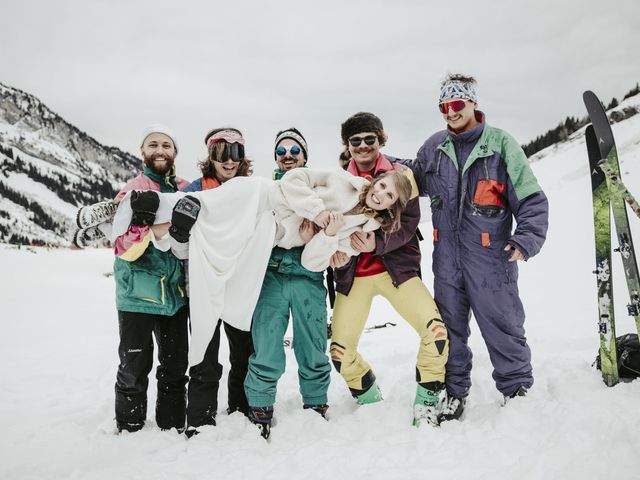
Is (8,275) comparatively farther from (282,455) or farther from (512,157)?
(512,157)

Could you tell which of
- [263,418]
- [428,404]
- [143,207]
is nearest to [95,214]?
[143,207]

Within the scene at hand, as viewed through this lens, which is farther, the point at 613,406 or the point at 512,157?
the point at 512,157

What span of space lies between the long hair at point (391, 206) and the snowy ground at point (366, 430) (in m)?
1.56

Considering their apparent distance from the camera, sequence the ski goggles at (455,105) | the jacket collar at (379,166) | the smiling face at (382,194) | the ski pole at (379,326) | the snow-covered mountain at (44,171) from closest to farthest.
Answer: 1. the smiling face at (382,194)
2. the ski goggles at (455,105)
3. the jacket collar at (379,166)
4. the ski pole at (379,326)
5. the snow-covered mountain at (44,171)

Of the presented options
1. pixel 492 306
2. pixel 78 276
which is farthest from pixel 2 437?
pixel 78 276

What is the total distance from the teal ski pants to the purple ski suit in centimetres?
108

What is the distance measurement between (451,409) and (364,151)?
232 centimetres

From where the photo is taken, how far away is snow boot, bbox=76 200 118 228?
10.3 ft

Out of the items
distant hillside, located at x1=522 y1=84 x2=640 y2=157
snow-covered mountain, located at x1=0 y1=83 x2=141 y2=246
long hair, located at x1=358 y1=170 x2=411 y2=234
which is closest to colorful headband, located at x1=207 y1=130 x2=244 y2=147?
long hair, located at x1=358 y1=170 x2=411 y2=234

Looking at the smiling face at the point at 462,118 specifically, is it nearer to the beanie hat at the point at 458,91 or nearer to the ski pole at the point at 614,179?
the beanie hat at the point at 458,91

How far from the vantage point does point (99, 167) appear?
584 feet

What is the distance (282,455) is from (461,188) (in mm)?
2477

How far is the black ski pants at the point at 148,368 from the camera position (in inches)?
134

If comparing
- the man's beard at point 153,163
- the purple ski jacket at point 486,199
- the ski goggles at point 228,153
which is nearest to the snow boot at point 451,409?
the purple ski jacket at point 486,199
